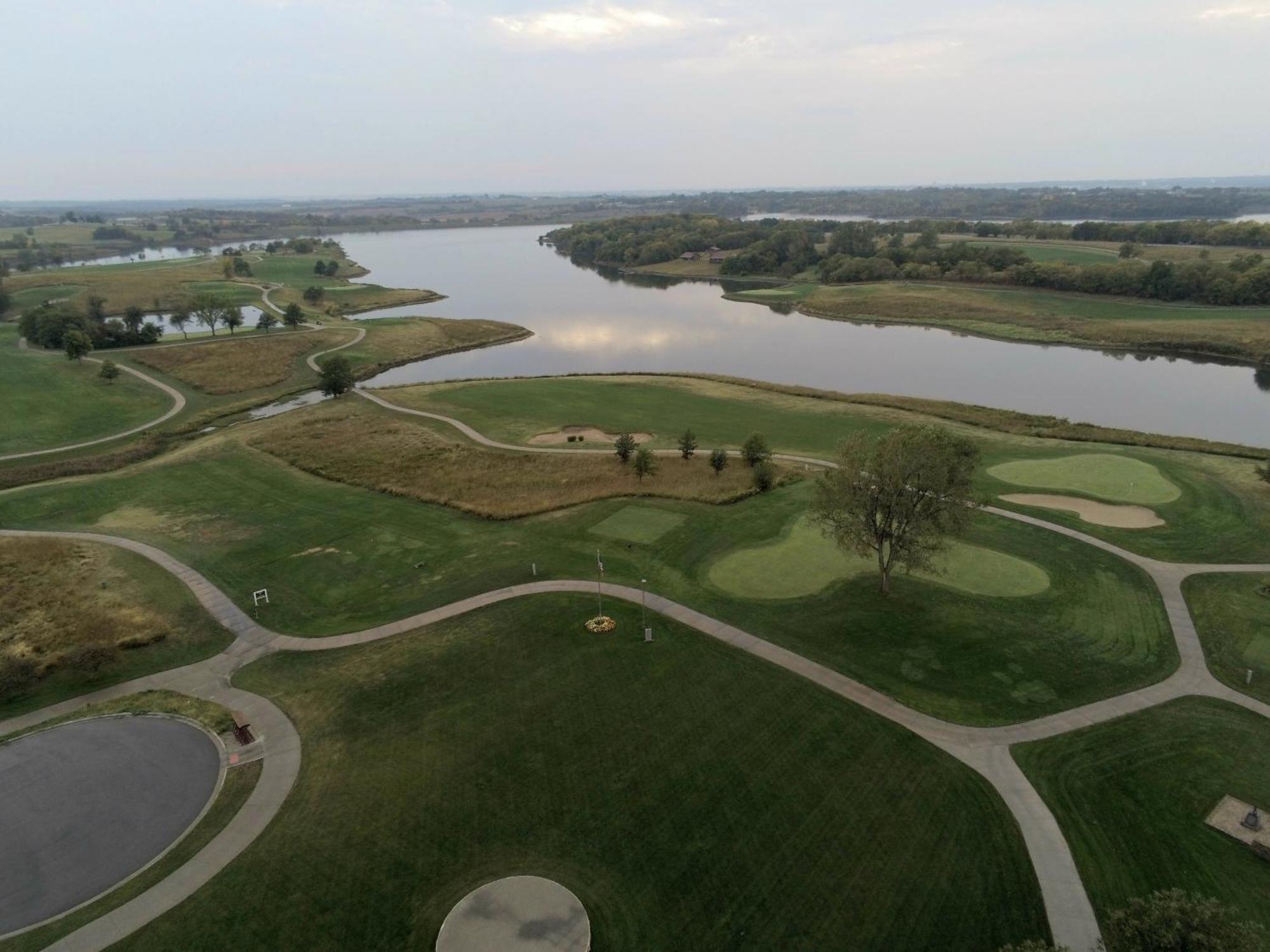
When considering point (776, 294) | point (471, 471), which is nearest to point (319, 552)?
point (471, 471)

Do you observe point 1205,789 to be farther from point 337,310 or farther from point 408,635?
point 337,310

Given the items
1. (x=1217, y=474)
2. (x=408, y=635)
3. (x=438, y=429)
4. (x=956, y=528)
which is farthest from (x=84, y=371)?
(x=1217, y=474)

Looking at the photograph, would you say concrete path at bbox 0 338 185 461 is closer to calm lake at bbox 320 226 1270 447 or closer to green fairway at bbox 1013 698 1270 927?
calm lake at bbox 320 226 1270 447

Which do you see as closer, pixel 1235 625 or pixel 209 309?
pixel 1235 625

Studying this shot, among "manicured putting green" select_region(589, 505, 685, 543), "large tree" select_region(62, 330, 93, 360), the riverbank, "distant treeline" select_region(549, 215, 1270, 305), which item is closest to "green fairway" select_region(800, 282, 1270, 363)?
the riverbank

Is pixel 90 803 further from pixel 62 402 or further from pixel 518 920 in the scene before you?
pixel 62 402
